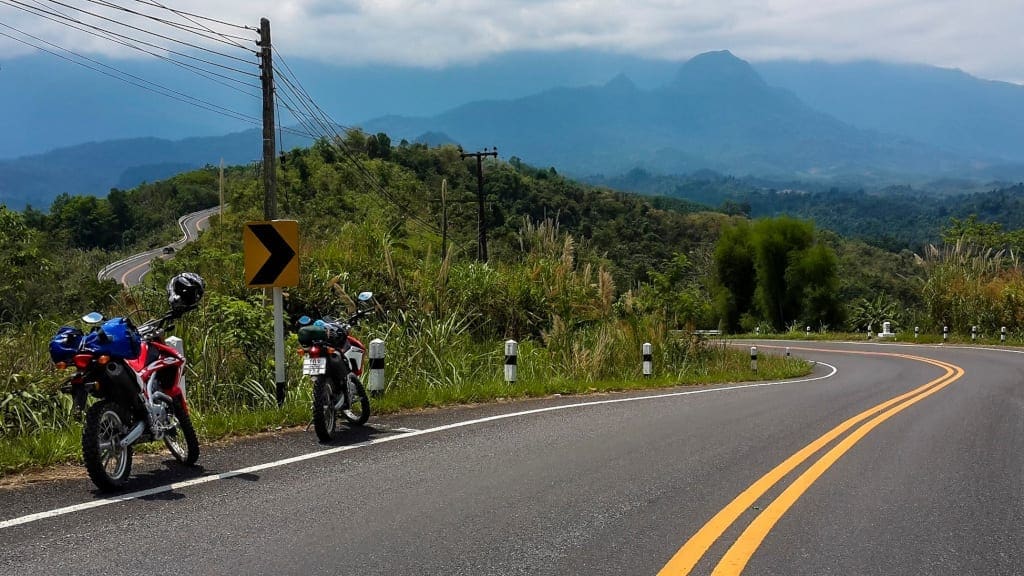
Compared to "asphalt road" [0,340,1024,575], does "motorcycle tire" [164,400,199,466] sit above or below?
above

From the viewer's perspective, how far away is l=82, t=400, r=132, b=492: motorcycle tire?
17.3ft

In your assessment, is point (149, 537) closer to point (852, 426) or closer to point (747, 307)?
point (852, 426)

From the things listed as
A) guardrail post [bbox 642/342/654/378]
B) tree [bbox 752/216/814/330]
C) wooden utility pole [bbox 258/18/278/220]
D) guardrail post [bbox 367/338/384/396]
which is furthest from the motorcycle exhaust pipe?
tree [bbox 752/216/814/330]

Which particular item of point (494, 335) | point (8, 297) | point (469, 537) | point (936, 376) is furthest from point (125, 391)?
point (936, 376)

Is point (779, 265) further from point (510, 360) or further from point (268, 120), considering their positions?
point (510, 360)

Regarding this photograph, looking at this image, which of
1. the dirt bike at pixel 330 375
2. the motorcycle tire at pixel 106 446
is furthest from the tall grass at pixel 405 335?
the motorcycle tire at pixel 106 446

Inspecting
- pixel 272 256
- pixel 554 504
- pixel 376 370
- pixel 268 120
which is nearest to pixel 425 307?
pixel 376 370

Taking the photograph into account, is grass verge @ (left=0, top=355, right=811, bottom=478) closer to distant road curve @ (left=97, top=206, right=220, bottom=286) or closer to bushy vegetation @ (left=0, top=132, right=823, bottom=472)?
bushy vegetation @ (left=0, top=132, right=823, bottom=472)

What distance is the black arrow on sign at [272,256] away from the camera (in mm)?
8797

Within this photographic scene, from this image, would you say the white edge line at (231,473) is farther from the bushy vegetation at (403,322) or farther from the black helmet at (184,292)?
the black helmet at (184,292)

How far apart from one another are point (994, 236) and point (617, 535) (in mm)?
88692

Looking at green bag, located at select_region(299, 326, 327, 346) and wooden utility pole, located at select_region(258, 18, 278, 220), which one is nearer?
green bag, located at select_region(299, 326, 327, 346)

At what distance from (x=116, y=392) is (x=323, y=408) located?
205 cm

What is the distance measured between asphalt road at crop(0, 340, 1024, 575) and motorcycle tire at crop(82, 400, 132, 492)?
18cm
